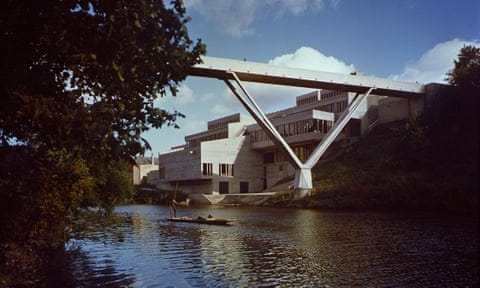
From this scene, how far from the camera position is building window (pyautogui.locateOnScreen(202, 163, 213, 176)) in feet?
234

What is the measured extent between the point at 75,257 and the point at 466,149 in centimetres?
3792

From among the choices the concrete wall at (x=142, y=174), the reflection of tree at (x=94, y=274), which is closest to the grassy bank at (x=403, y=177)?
the reflection of tree at (x=94, y=274)

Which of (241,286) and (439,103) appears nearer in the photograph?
(241,286)

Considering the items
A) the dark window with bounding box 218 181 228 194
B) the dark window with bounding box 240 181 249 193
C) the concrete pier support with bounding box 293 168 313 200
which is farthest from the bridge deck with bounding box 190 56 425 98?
the dark window with bounding box 218 181 228 194

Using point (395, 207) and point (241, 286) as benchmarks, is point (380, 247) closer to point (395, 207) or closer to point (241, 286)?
point (241, 286)

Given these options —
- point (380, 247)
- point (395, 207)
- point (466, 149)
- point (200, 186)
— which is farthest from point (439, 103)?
point (200, 186)

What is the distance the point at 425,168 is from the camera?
4531cm

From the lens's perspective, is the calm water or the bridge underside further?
the bridge underside

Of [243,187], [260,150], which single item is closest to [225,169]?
[243,187]

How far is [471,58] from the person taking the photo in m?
52.8

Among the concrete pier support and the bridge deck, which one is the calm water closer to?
the bridge deck

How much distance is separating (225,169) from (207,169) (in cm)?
333

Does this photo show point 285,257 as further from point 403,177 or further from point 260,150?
point 260,150

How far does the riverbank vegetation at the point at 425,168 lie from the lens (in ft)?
121
